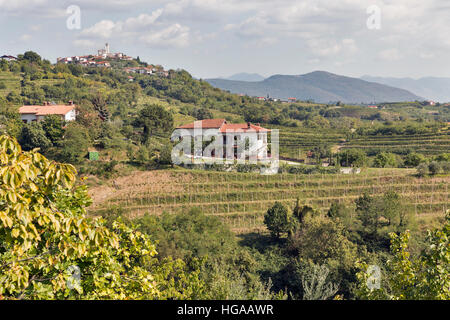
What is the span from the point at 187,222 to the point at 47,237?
18379mm

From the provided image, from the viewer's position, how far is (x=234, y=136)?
3728 centimetres

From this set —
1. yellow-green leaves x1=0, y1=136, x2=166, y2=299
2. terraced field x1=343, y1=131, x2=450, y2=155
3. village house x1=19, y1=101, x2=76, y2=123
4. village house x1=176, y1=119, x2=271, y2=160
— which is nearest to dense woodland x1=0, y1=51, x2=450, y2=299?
yellow-green leaves x1=0, y1=136, x2=166, y2=299

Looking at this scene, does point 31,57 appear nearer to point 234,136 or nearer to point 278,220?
point 234,136

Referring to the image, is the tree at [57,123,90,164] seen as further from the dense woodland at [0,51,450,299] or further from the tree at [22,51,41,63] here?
the tree at [22,51,41,63]

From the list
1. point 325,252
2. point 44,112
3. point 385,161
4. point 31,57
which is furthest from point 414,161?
point 31,57

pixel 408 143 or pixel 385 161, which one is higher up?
pixel 408 143

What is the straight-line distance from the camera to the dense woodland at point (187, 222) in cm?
374

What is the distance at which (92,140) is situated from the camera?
112 feet
